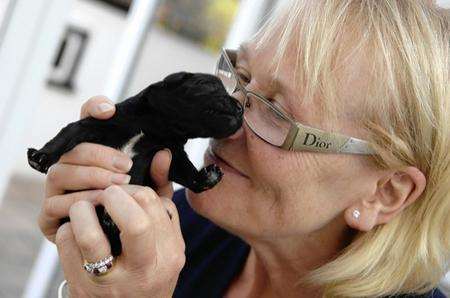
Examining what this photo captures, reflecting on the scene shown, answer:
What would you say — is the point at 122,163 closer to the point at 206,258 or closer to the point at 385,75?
the point at 385,75

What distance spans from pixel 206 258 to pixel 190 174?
559 mm

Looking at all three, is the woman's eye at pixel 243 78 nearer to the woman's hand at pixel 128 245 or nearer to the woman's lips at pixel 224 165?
the woman's lips at pixel 224 165

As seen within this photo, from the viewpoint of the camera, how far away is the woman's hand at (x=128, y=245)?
925 millimetres

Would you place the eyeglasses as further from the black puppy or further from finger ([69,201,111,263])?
finger ([69,201,111,263])

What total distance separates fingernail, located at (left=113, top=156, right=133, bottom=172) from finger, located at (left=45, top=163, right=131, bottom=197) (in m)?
0.01

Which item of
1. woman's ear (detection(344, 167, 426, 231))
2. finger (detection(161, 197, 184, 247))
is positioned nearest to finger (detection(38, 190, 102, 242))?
finger (detection(161, 197, 184, 247))

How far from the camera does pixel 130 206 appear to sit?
3.01ft

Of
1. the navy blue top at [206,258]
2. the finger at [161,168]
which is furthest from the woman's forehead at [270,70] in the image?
the navy blue top at [206,258]

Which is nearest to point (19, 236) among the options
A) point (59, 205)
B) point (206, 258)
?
point (206, 258)

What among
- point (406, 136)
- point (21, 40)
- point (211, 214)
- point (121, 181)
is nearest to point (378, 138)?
point (406, 136)

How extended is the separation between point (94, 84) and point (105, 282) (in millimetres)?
4535

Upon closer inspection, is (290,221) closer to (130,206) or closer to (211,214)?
(211,214)

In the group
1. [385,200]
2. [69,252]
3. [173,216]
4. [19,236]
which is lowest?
[19,236]

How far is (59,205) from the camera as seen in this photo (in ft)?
3.44
